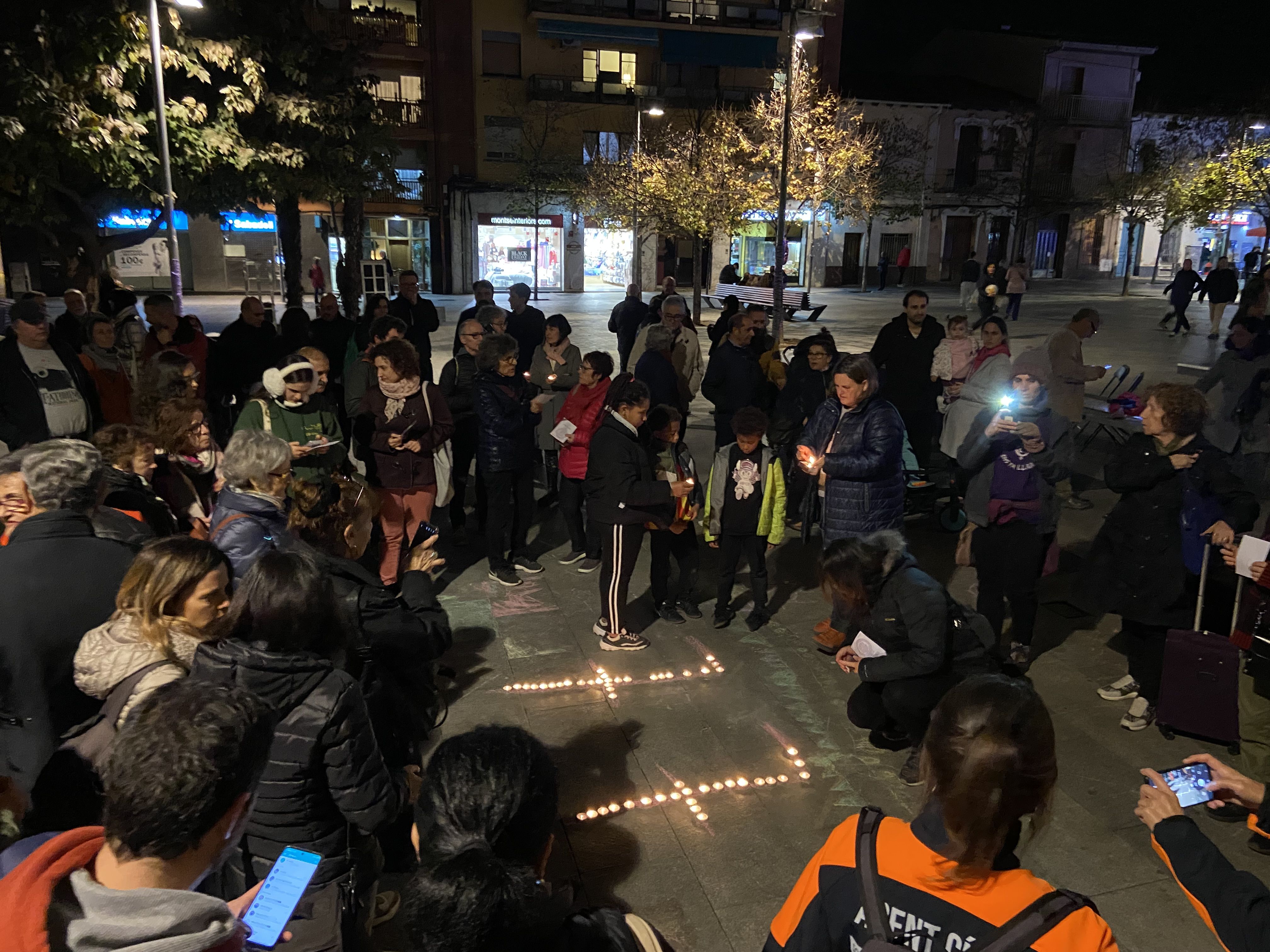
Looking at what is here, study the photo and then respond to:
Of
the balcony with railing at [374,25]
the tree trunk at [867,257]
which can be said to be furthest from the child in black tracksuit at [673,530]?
the tree trunk at [867,257]

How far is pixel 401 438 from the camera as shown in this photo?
20.2ft

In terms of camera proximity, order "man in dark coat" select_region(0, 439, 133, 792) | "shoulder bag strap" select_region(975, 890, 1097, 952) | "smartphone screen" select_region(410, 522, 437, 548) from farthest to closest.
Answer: "smartphone screen" select_region(410, 522, 437, 548) < "man in dark coat" select_region(0, 439, 133, 792) < "shoulder bag strap" select_region(975, 890, 1097, 952)

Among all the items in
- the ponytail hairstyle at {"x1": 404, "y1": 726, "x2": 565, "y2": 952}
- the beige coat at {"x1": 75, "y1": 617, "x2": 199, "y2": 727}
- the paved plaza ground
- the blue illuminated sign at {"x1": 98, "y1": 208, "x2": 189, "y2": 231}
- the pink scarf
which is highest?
the blue illuminated sign at {"x1": 98, "y1": 208, "x2": 189, "y2": 231}

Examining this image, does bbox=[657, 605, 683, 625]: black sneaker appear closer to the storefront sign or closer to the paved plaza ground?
the paved plaza ground

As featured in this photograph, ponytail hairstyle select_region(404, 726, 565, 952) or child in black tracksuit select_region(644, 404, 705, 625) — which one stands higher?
ponytail hairstyle select_region(404, 726, 565, 952)

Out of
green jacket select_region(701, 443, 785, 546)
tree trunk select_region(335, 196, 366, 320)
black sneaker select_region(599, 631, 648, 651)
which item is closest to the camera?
black sneaker select_region(599, 631, 648, 651)

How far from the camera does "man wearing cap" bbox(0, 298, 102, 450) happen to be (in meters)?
6.42

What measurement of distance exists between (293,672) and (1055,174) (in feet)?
165

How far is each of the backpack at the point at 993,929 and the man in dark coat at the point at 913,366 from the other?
717 cm

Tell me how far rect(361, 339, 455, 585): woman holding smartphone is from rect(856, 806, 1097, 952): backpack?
4.65 meters

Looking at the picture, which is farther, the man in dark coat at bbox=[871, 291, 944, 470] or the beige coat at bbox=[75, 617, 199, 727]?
the man in dark coat at bbox=[871, 291, 944, 470]

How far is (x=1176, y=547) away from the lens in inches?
186

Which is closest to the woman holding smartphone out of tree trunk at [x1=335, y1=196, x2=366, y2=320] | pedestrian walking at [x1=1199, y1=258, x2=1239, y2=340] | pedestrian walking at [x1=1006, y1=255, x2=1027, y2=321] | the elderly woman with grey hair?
the elderly woman with grey hair

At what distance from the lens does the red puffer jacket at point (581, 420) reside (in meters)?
6.93
